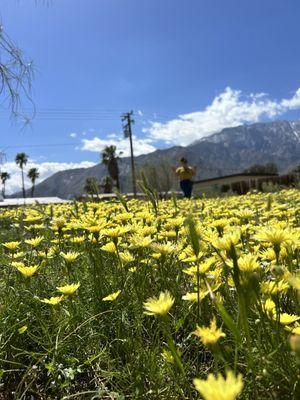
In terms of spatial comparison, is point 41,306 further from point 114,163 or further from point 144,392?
point 114,163

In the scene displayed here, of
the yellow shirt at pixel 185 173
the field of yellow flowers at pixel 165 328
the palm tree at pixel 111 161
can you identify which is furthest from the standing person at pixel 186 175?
the palm tree at pixel 111 161

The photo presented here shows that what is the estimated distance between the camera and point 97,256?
2.34m

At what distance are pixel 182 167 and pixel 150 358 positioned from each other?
32.4ft

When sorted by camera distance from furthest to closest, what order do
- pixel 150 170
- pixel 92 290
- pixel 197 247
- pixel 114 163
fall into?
pixel 114 163 → pixel 150 170 → pixel 92 290 → pixel 197 247

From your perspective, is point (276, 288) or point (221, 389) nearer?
point (221, 389)

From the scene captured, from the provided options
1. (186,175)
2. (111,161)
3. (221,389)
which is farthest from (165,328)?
(111,161)

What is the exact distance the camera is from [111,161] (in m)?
72.8

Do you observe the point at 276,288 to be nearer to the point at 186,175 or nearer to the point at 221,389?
the point at 221,389

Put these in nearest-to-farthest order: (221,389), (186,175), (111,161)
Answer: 1. (221,389)
2. (186,175)
3. (111,161)

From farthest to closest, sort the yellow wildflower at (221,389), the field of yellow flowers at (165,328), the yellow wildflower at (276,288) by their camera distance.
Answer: the yellow wildflower at (276,288) → the field of yellow flowers at (165,328) → the yellow wildflower at (221,389)

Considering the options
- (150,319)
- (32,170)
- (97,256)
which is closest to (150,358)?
(150,319)

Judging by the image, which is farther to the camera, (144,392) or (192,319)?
(192,319)

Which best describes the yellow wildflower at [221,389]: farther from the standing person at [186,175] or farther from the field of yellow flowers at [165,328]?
the standing person at [186,175]

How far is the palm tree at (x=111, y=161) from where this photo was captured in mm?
70938
